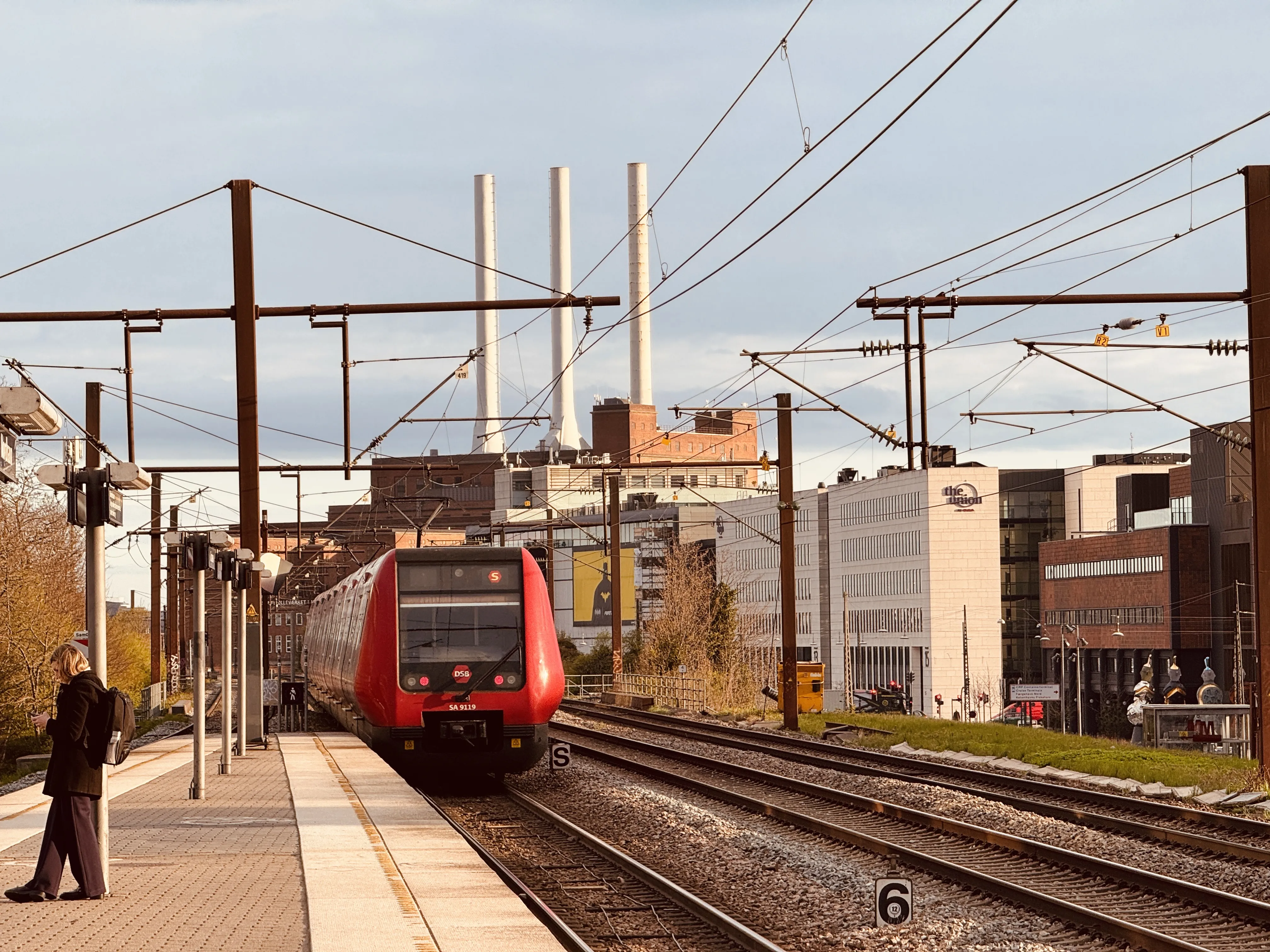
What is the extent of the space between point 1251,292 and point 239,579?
13.2 meters

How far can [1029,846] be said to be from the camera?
15977 mm

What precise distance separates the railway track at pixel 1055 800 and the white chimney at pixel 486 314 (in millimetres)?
133027

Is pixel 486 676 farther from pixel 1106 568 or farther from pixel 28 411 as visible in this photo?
pixel 1106 568

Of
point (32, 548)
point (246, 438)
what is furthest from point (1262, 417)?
point (32, 548)

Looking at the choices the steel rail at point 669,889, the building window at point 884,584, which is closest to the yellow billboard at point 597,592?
the building window at point 884,584

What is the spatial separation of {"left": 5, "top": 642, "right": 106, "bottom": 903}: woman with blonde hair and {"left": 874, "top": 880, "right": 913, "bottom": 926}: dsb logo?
207 inches

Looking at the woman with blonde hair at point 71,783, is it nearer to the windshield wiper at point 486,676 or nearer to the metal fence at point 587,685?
the windshield wiper at point 486,676

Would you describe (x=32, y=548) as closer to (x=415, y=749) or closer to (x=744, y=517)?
(x=415, y=749)

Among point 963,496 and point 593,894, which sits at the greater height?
point 963,496

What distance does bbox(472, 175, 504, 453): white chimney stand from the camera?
558 feet

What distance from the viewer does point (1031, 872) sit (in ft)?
49.5

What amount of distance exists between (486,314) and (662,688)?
125 metres

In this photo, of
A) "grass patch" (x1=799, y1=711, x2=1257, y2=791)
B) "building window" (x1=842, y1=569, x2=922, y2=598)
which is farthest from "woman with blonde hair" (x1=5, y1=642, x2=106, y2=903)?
"building window" (x1=842, y1=569, x2=922, y2=598)

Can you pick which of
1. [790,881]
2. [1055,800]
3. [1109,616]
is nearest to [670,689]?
[1055,800]
